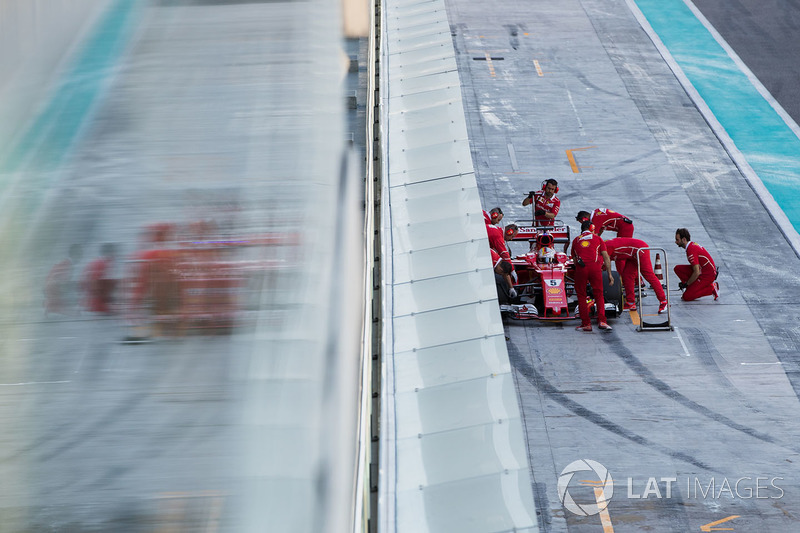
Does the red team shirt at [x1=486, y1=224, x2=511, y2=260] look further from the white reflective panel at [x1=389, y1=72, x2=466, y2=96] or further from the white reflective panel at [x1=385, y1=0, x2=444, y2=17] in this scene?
the white reflective panel at [x1=385, y1=0, x2=444, y2=17]

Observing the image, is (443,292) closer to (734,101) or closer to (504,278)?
(504,278)

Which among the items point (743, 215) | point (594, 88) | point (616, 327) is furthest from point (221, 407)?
point (594, 88)

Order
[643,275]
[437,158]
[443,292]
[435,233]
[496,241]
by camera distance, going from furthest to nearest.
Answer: [643,275] → [496,241] → [437,158] → [435,233] → [443,292]

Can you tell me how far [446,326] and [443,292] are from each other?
0.56 metres

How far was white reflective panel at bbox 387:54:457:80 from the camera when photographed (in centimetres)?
1372

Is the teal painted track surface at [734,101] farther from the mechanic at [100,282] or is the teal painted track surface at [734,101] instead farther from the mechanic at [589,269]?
Answer: the mechanic at [100,282]

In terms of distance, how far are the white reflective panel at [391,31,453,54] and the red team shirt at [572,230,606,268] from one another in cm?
446

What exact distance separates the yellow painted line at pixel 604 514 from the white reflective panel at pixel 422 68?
22.8ft

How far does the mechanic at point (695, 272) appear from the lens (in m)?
13.1

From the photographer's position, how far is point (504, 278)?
12664 millimetres

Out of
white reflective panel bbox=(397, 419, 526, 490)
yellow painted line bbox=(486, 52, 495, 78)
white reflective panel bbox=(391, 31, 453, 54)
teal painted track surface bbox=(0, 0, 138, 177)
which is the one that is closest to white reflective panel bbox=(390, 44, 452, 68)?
white reflective panel bbox=(391, 31, 453, 54)

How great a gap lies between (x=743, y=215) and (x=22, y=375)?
14.5 metres

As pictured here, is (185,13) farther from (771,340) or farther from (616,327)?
(771,340)

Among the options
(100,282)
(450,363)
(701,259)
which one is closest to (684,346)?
(701,259)
